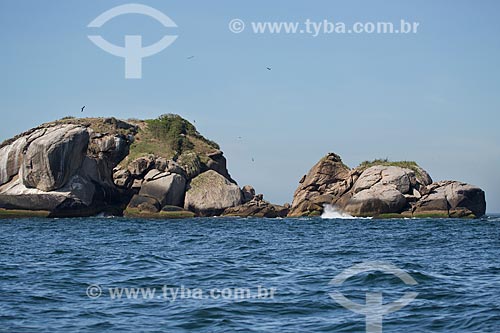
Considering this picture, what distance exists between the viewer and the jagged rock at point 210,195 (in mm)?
74625

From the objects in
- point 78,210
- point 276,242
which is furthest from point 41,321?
point 78,210

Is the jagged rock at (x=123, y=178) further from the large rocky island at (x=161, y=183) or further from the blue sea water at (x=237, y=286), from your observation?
the blue sea water at (x=237, y=286)

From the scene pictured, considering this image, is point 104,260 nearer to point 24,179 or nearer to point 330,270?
point 330,270

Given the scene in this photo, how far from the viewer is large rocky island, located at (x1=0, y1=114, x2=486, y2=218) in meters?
66.6

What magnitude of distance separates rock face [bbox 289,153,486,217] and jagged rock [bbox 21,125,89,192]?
26299 millimetres

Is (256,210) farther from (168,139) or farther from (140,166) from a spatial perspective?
(168,139)

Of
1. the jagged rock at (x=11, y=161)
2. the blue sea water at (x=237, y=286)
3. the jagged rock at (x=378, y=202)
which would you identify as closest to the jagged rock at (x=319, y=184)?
the jagged rock at (x=378, y=202)

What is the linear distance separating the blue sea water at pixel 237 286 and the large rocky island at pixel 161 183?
3754cm

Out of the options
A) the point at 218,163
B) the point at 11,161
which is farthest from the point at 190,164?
the point at 11,161

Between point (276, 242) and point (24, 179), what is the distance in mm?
41028

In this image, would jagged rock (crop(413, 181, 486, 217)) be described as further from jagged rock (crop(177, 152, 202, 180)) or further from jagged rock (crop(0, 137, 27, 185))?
jagged rock (crop(0, 137, 27, 185))

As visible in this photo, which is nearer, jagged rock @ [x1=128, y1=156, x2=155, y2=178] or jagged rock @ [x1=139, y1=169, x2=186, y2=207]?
jagged rock @ [x1=139, y1=169, x2=186, y2=207]

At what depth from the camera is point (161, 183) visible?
73188 mm

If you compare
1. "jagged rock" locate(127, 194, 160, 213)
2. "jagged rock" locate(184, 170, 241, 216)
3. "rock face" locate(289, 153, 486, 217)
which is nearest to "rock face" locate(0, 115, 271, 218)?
"jagged rock" locate(184, 170, 241, 216)
